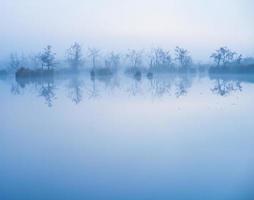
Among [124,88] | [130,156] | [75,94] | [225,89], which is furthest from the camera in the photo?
[124,88]

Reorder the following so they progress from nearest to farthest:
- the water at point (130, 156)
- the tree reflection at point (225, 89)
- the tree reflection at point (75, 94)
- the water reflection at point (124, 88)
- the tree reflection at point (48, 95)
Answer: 1. the water at point (130, 156)
2. the tree reflection at point (48, 95)
3. the tree reflection at point (75, 94)
4. the water reflection at point (124, 88)
5. the tree reflection at point (225, 89)

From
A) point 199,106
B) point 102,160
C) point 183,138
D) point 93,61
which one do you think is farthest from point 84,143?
point 93,61

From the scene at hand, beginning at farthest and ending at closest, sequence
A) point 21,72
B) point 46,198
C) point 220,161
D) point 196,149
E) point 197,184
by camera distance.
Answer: point 21,72 → point 196,149 → point 220,161 → point 197,184 → point 46,198

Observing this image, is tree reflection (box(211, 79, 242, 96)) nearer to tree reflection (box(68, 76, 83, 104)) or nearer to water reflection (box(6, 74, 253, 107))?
water reflection (box(6, 74, 253, 107))

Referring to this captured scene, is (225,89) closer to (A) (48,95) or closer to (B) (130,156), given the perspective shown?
(A) (48,95)

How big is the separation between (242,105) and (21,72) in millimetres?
25756

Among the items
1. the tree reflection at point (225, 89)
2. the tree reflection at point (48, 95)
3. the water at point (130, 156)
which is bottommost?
the tree reflection at point (48, 95)

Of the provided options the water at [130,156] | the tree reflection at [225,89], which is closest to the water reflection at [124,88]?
the tree reflection at [225,89]

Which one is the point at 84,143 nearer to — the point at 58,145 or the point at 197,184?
the point at 58,145

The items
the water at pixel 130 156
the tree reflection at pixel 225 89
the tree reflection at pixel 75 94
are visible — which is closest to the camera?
the water at pixel 130 156

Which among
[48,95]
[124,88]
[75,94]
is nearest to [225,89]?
[124,88]

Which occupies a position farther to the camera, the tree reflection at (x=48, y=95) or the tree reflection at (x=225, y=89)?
the tree reflection at (x=225, y=89)

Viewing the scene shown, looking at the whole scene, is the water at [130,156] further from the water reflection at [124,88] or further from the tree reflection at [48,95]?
the water reflection at [124,88]

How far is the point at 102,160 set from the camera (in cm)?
382
